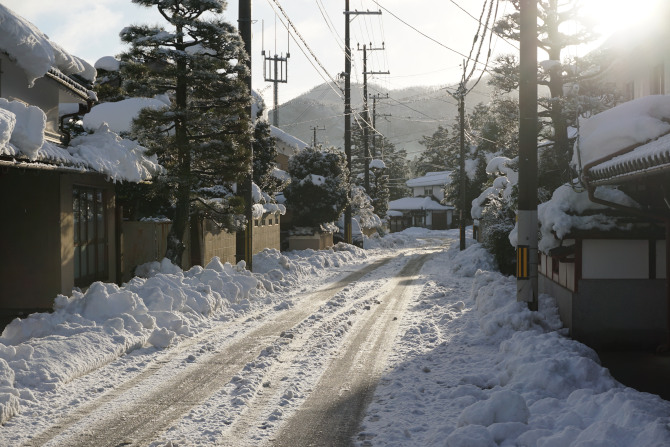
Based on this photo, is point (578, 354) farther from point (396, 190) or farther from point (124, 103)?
point (396, 190)

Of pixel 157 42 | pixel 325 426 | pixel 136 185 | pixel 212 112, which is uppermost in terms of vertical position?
pixel 157 42

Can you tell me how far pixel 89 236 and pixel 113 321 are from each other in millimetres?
5420

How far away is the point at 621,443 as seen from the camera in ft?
16.4

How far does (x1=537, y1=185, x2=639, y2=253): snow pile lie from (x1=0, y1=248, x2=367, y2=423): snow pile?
20.6 feet

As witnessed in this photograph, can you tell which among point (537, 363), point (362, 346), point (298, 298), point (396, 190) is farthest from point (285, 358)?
point (396, 190)

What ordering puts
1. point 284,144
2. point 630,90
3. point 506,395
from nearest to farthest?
point 506,395, point 630,90, point 284,144

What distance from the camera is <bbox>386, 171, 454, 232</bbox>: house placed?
8156 centimetres

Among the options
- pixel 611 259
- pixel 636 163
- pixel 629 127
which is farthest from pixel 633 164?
pixel 611 259

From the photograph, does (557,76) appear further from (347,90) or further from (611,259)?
(347,90)

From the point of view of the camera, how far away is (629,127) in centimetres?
883

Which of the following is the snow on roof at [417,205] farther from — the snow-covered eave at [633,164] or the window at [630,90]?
the snow-covered eave at [633,164]

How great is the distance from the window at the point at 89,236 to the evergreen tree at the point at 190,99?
152 cm

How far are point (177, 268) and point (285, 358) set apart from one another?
7.07 metres

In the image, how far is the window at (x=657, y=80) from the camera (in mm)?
12562
